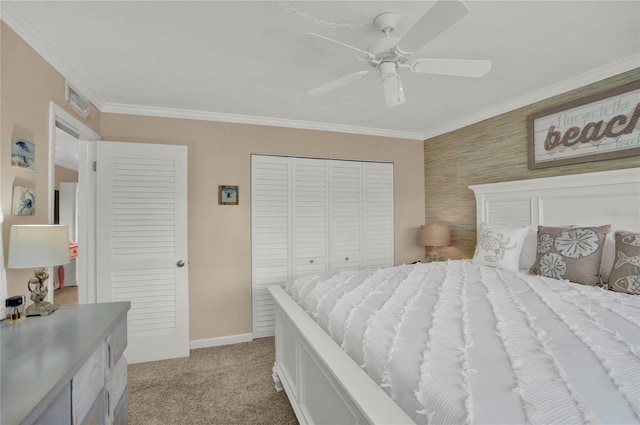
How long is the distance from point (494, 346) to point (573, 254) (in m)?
1.52

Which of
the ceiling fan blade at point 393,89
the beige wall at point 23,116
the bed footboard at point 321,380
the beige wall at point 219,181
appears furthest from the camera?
the beige wall at point 219,181

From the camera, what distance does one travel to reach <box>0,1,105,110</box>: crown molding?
64.2 inches

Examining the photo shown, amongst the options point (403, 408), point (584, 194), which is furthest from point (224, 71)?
point (584, 194)

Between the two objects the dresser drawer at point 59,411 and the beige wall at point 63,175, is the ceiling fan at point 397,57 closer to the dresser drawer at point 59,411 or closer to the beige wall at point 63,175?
the dresser drawer at point 59,411

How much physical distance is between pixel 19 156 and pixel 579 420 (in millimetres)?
2617

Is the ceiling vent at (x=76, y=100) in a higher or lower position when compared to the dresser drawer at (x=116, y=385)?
higher

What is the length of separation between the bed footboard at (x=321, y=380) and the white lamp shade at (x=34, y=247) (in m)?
Result: 1.27

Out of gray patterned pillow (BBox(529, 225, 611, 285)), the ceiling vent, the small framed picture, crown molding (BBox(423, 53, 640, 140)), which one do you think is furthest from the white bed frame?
the ceiling vent

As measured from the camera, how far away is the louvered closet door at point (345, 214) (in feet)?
12.5

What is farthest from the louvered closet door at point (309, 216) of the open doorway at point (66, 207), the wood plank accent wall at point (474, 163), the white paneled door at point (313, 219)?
the open doorway at point (66, 207)

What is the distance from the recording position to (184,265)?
304cm

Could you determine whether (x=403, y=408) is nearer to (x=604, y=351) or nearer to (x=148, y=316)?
(x=604, y=351)

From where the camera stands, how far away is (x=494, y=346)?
1.12 m

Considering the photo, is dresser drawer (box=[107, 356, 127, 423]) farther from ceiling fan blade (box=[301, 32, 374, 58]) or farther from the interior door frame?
ceiling fan blade (box=[301, 32, 374, 58])
